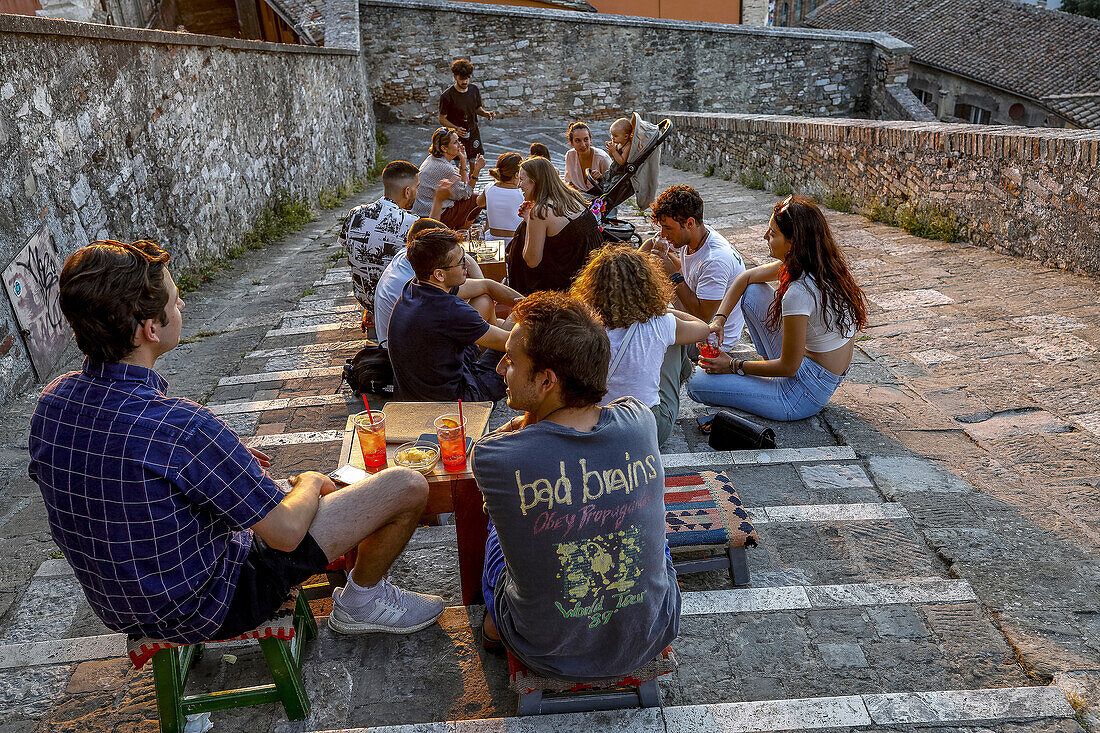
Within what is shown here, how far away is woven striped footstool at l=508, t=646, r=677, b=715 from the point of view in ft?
7.13

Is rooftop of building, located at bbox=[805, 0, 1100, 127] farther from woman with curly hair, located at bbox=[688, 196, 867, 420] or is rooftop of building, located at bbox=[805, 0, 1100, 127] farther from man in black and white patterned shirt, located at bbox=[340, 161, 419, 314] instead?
man in black and white patterned shirt, located at bbox=[340, 161, 419, 314]

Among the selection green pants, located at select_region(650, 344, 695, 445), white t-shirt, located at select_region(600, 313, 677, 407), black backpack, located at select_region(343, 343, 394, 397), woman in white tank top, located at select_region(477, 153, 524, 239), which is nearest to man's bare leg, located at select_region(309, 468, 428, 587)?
white t-shirt, located at select_region(600, 313, 677, 407)

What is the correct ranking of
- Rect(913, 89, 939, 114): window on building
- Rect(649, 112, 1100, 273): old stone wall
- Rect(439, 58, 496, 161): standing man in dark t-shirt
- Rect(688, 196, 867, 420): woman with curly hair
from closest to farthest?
Rect(688, 196, 867, 420): woman with curly hair
Rect(649, 112, 1100, 273): old stone wall
Rect(439, 58, 496, 161): standing man in dark t-shirt
Rect(913, 89, 939, 114): window on building

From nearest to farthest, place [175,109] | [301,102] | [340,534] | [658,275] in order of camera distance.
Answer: [340,534], [658,275], [175,109], [301,102]

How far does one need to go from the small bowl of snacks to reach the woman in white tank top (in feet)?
12.0

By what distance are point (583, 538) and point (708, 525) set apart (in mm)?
901

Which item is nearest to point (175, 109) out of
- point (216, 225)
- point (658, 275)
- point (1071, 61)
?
point (216, 225)

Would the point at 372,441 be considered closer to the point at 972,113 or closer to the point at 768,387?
the point at 768,387

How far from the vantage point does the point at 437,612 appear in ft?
8.74

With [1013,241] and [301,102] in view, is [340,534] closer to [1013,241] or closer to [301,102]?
[1013,241]

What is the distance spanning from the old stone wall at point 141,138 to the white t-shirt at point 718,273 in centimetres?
407

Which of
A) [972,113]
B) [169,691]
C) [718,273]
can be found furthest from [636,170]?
[972,113]

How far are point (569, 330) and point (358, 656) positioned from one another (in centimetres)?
137

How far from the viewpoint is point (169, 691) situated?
221 cm
